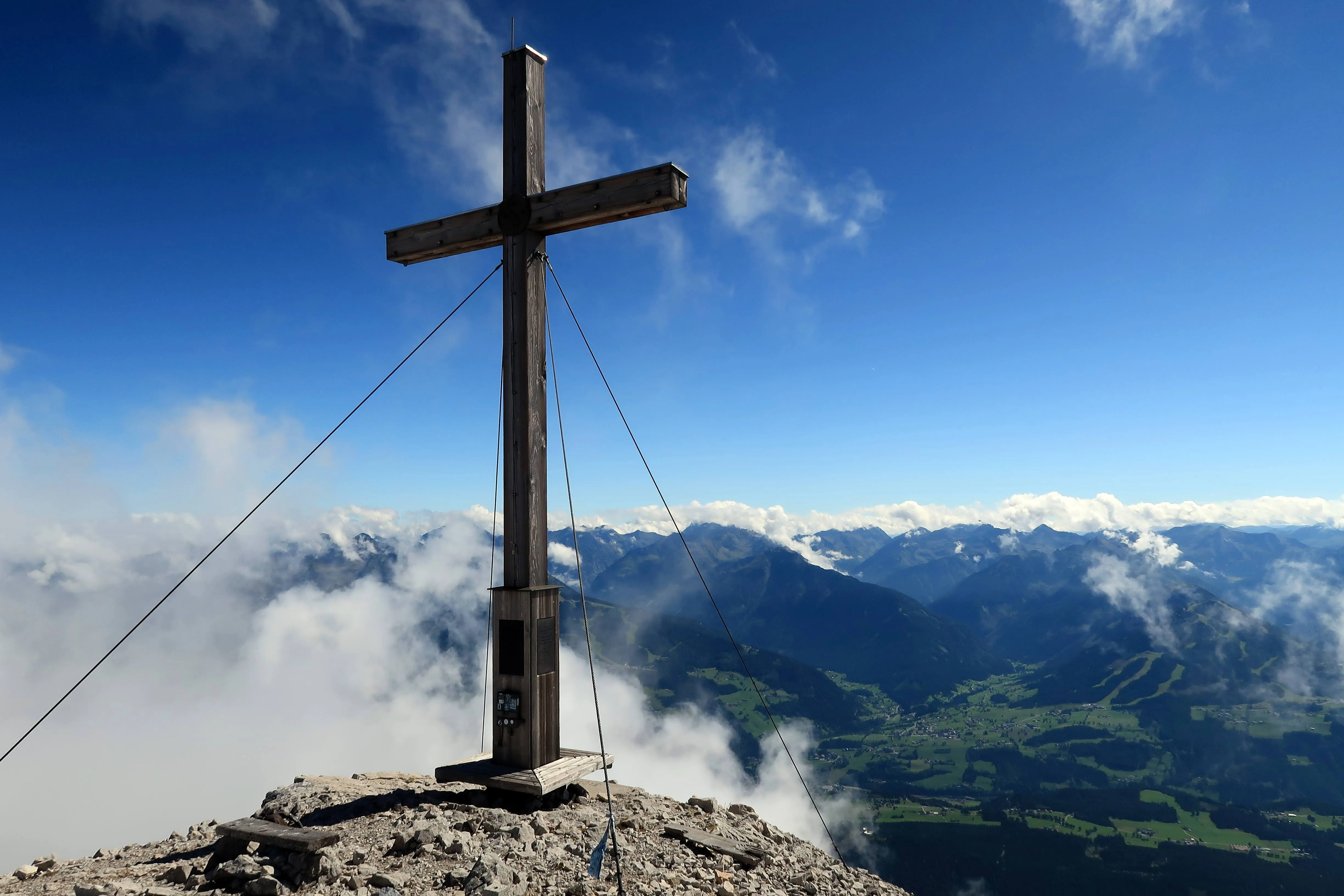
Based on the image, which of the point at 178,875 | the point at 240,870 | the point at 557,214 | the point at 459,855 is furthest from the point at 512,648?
the point at 557,214

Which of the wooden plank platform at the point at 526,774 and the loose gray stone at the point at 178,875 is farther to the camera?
the wooden plank platform at the point at 526,774

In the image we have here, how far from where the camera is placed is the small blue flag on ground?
22.8ft

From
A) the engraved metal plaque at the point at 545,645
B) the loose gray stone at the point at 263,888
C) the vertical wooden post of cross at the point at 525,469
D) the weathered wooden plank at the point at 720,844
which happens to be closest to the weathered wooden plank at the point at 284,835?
the loose gray stone at the point at 263,888

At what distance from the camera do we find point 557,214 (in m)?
10.3

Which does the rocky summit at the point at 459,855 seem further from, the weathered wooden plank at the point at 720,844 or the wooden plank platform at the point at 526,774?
the wooden plank platform at the point at 526,774

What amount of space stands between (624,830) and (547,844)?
118 cm

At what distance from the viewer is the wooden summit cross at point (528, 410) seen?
9.70 metres

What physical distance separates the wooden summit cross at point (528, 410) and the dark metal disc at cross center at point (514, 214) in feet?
0.05

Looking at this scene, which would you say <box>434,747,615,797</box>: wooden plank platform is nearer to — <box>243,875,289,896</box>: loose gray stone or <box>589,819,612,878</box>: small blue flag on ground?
<box>589,819,612,878</box>: small blue flag on ground

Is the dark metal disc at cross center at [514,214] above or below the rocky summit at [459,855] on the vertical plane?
above

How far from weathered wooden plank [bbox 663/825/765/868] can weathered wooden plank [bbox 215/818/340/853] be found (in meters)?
3.85

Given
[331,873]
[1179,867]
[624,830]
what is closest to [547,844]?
[624,830]

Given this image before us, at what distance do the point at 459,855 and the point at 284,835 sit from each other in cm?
170

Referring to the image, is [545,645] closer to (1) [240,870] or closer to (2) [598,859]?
(2) [598,859]
